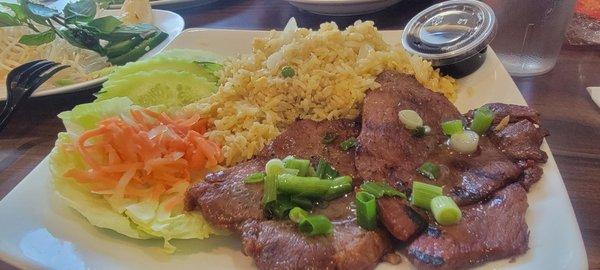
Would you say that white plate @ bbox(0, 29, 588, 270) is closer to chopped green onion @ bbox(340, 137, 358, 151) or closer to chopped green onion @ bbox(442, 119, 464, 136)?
chopped green onion @ bbox(442, 119, 464, 136)

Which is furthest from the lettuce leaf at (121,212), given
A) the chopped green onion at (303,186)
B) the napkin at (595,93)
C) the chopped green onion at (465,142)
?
the napkin at (595,93)

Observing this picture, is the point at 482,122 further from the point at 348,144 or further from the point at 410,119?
the point at 348,144

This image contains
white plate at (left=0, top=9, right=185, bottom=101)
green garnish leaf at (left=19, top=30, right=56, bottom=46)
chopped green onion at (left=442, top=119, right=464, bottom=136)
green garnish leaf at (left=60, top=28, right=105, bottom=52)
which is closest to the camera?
chopped green onion at (left=442, top=119, right=464, bottom=136)

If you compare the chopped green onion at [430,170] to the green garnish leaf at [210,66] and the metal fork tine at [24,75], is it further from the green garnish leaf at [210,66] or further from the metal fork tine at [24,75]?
the metal fork tine at [24,75]

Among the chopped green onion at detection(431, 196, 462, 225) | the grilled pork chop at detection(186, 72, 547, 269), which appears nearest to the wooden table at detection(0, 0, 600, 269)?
the grilled pork chop at detection(186, 72, 547, 269)

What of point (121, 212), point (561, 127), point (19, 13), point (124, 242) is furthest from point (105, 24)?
point (561, 127)

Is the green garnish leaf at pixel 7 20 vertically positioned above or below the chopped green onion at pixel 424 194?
above

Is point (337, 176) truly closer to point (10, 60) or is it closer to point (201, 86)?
point (201, 86)
